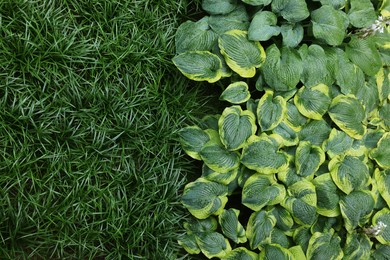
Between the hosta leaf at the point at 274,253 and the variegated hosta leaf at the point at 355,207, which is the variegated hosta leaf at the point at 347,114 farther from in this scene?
the hosta leaf at the point at 274,253

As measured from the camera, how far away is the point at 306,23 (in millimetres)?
2432

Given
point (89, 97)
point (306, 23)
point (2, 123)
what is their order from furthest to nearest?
point (306, 23) < point (89, 97) < point (2, 123)

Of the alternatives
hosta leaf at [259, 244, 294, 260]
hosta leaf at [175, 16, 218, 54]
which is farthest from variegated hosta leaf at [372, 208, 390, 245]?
hosta leaf at [175, 16, 218, 54]

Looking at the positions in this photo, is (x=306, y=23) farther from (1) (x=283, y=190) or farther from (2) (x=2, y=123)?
(2) (x=2, y=123)

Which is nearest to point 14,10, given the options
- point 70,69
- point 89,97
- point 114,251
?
point 70,69

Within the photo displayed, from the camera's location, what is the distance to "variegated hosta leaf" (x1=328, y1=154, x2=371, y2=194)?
2260mm

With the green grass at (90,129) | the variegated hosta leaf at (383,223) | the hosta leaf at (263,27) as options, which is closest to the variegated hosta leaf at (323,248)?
the variegated hosta leaf at (383,223)

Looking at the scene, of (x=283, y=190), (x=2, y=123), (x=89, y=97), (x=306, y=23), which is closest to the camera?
(x=2, y=123)

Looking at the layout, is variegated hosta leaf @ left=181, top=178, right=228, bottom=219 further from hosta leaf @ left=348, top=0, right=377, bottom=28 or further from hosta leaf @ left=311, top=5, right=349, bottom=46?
hosta leaf @ left=348, top=0, right=377, bottom=28

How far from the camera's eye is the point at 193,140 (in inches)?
86.7

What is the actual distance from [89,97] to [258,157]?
738 mm

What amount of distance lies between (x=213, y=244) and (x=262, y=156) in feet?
1.41

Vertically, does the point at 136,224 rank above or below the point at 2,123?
below

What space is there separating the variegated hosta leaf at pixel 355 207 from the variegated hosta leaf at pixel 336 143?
196 millimetres
